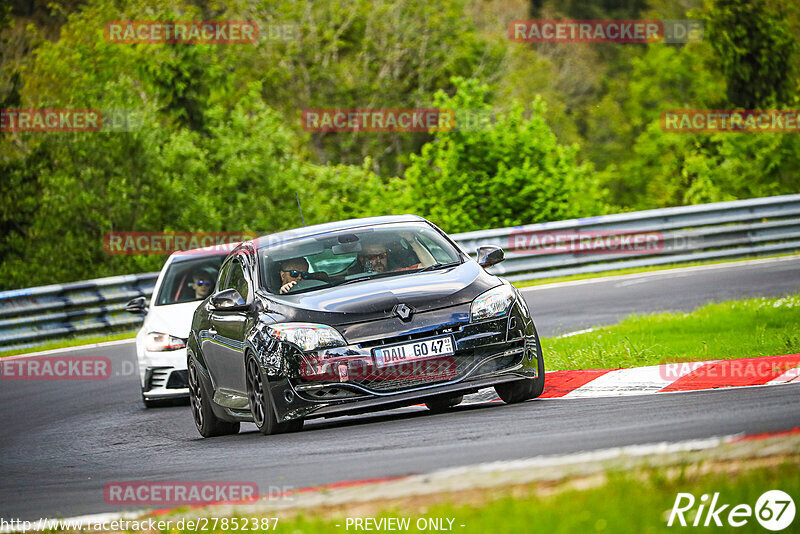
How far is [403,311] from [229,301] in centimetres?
164

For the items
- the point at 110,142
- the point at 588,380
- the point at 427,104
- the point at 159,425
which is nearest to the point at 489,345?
the point at 588,380

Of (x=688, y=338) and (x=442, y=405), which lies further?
(x=688, y=338)

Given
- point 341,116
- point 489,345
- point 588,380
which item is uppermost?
point 489,345

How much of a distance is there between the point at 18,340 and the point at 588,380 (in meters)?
13.2

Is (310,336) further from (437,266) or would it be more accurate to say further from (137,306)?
(137,306)

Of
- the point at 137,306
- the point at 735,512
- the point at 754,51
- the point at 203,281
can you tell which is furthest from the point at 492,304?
the point at 754,51

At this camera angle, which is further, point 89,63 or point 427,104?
point 427,104

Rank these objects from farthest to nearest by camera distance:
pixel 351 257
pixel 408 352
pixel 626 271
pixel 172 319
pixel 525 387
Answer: pixel 626 271, pixel 172 319, pixel 351 257, pixel 525 387, pixel 408 352

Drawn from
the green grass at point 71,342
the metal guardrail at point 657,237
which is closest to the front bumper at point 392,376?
the green grass at point 71,342

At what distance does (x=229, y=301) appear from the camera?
32.2 ft

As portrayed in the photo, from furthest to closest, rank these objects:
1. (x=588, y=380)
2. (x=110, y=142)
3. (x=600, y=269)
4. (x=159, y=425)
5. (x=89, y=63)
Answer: (x=89, y=63) < (x=110, y=142) < (x=600, y=269) < (x=159, y=425) < (x=588, y=380)

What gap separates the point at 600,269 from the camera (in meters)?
23.2

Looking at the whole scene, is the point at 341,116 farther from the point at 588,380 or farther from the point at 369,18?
the point at 588,380

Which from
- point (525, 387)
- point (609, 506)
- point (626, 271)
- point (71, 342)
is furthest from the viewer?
point (626, 271)
